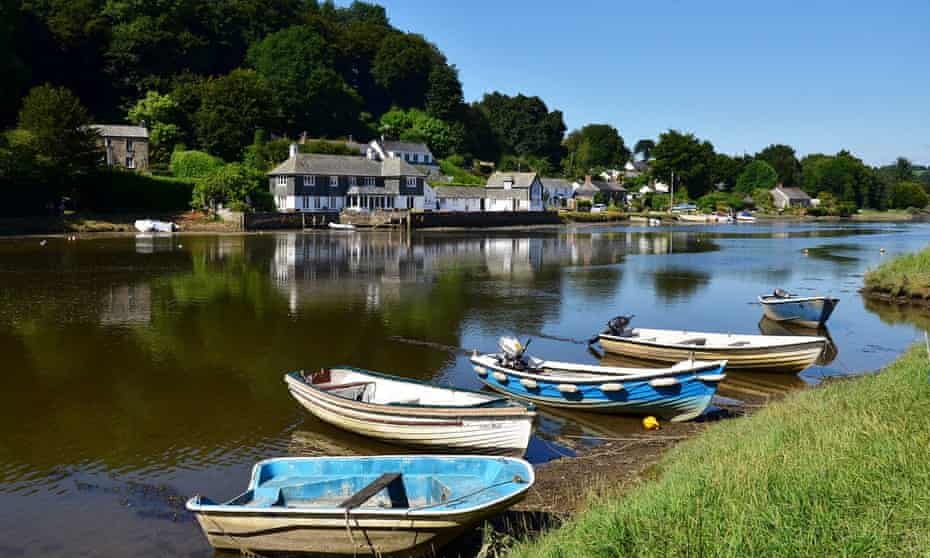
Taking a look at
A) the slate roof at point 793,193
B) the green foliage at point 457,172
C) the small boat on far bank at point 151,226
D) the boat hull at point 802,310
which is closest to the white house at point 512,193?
the green foliage at point 457,172

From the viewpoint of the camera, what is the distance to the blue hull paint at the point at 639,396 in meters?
15.1

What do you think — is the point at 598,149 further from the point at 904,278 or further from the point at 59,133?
the point at 904,278

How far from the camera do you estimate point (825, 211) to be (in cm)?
14938

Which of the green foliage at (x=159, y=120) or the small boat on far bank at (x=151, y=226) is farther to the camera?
the green foliage at (x=159, y=120)

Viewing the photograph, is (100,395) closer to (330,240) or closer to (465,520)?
(465,520)

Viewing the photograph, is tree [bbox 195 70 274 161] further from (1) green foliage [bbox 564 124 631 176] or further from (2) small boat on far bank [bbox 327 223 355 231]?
(1) green foliage [bbox 564 124 631 176]

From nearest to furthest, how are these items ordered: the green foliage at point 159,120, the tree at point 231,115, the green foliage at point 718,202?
1. the green foliage at point 159,120
2. the tree at point 231,115
3. the green foliage at point 718,202

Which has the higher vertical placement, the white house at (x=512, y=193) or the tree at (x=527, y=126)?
the tree at (x=527, y=126)

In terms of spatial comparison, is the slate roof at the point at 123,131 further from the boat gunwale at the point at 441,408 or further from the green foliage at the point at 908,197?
the green foliage at the point at 908,197

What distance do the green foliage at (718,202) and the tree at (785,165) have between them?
35.8 m

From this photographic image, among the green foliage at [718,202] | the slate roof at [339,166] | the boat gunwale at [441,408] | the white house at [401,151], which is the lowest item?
the boat gunwale at [441,408]

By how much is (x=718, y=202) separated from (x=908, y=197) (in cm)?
6467

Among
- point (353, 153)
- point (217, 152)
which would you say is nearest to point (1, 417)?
point (217, 152)

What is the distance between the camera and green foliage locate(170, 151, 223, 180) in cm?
8444
